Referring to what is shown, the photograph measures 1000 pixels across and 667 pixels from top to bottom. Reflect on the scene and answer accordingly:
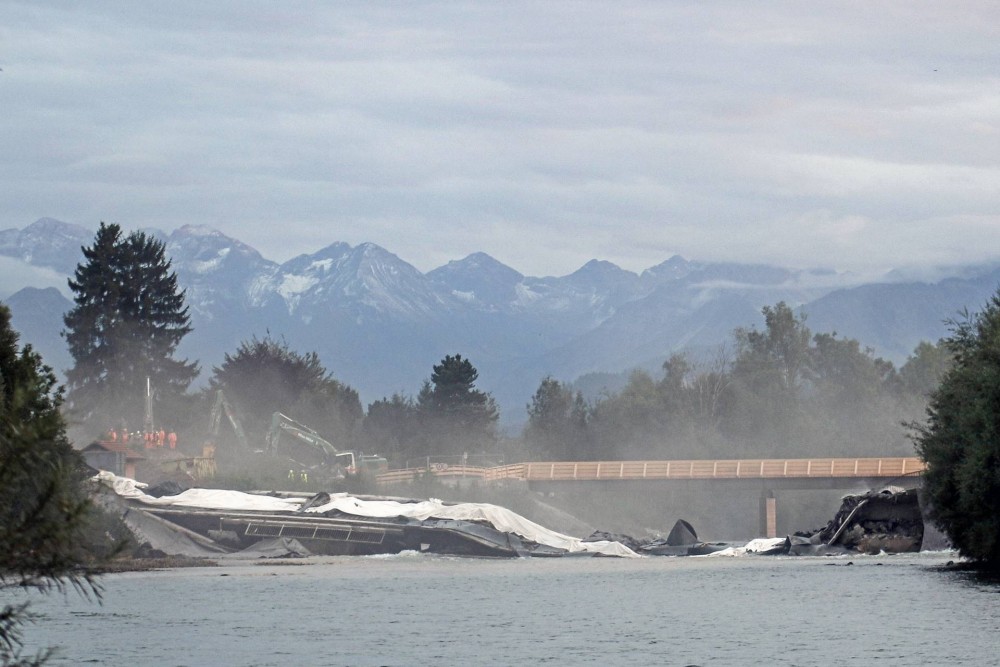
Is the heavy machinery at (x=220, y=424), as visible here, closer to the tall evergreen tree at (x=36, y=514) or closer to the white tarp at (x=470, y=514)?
the white tarp at (x=470, y=514)

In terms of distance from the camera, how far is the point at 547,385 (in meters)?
196

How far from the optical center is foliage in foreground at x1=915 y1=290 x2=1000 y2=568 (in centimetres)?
5928

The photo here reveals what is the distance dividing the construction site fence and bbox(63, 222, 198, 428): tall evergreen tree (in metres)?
35.7

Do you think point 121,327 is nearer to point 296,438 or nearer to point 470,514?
point 296,438

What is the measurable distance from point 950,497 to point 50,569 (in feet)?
186

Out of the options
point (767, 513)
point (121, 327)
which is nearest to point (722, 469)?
point (767, 513)

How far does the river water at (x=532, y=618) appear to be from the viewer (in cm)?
3600

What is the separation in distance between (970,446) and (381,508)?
40.9 meters

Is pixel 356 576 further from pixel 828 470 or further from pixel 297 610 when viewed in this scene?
pixel 828 470

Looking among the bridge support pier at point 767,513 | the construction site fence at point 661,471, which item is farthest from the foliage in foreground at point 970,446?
the bridge support pier at point 767,513

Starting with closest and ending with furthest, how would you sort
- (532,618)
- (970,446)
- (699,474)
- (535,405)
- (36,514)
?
(36,514) < (532,618) < (970,446) < (699,474) < (535,405)

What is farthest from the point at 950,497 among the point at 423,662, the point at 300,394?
the point at 300,394

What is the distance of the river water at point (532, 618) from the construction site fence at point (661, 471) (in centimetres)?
4760

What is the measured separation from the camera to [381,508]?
300 ft
